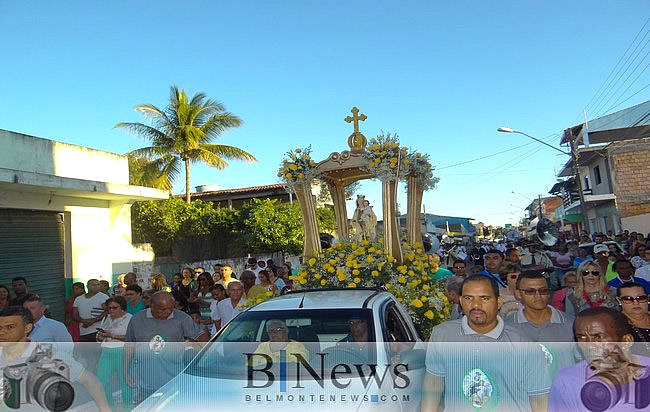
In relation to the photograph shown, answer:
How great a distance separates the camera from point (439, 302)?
6.45 m

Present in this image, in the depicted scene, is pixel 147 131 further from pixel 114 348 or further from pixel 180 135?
pixel 114 348

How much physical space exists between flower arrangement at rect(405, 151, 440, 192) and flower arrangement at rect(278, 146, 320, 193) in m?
1.58

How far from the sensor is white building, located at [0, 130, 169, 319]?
965 cm

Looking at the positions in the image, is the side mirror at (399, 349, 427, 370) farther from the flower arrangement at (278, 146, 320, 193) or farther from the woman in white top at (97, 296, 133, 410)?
the flower arrangement at (278, 146, 320, 193)

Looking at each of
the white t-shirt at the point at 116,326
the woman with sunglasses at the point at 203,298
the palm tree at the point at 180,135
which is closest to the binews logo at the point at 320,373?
the white t-shirt at the point at 116,326

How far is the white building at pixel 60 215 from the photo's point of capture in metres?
9.65

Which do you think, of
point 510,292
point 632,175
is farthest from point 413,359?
point 632,175

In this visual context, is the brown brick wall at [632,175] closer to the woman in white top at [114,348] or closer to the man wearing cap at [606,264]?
the man wearing cap at [606,264]

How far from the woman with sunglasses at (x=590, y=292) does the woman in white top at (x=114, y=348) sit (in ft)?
14.4

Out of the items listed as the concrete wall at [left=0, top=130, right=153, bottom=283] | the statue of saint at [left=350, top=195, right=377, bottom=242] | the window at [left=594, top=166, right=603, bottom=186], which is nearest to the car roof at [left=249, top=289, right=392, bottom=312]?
the statue of saint at [left=350, top=195, right=377, bottom=242]

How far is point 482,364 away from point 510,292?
281 centimetres

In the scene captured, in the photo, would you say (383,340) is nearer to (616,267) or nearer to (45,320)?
(45,320)

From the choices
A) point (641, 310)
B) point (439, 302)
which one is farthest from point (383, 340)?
point (439, 302)

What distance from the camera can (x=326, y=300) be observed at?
4.25 metres
